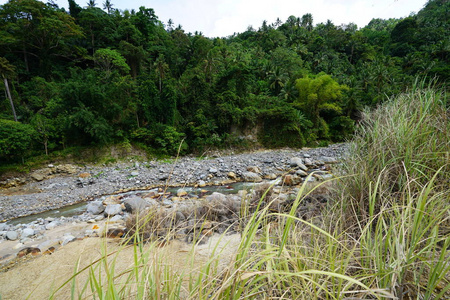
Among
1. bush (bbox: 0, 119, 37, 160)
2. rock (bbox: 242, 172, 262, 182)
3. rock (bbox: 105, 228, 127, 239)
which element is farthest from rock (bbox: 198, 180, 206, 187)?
bush (bbox: 0, 119, 37, 160)

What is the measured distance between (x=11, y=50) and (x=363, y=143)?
2392 cm

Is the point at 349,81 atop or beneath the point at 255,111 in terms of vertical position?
atop

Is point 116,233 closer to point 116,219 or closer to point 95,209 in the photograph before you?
point 116,219

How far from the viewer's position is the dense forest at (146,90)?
10703 millimetres

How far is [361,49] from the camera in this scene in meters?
30.4

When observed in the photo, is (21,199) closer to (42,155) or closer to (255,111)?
(42,155)

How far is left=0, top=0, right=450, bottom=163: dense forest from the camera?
10703 mm

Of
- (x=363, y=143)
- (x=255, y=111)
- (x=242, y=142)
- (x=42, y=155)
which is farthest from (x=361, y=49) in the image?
(x=42, y=155)

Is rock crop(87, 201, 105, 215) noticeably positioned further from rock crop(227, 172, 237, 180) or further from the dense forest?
the dense forest

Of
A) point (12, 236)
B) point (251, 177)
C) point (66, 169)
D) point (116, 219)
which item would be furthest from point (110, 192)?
point (251, 177)

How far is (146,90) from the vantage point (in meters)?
12.8

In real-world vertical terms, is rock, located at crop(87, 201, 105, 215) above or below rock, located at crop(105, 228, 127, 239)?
below

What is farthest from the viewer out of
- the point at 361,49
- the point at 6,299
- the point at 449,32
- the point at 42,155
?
the point at 361,49

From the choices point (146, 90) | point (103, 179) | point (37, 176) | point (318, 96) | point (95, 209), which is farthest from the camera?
point (318, 96)
